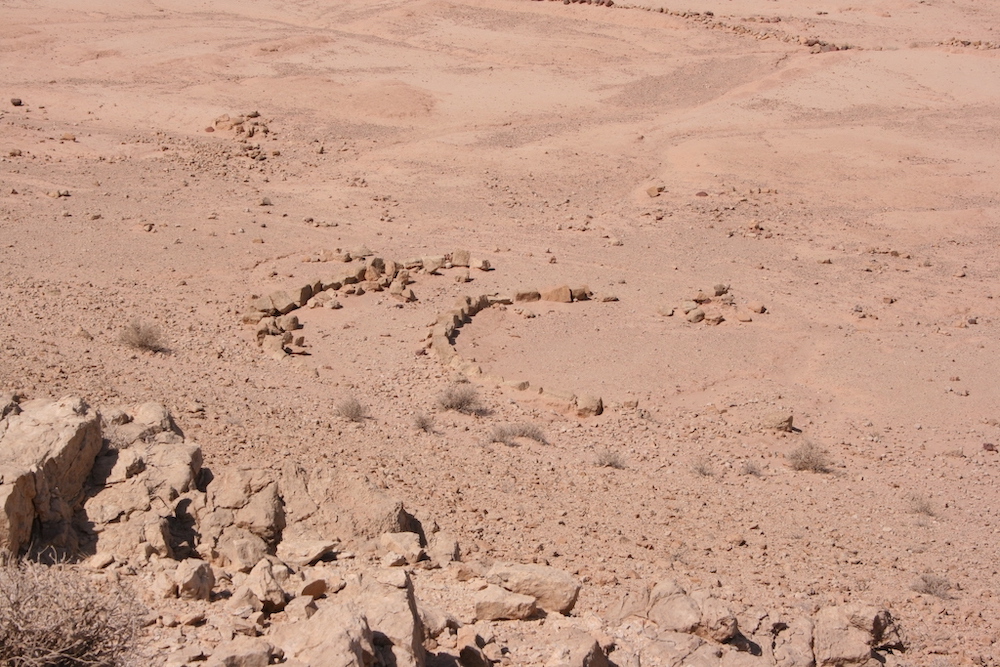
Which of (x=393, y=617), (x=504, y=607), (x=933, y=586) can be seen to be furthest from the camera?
(x=933, y=586)

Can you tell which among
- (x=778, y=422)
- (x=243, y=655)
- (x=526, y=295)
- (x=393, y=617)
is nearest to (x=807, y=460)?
(x=778, y=422)

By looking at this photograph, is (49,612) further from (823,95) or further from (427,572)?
(823,95)

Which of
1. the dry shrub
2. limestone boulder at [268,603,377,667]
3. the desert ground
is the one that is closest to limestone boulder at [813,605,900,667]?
the desert ground

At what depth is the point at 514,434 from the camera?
9922 mm

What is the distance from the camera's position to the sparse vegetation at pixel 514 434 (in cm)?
978

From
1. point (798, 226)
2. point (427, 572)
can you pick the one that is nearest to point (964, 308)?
point (798, 226)

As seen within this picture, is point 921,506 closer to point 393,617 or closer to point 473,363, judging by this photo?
point 473,363

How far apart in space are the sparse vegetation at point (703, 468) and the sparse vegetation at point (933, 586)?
232 centimetres

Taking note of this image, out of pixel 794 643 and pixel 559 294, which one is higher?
pixel 794 643

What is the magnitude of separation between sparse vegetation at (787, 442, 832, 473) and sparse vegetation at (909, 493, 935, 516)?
0.92 metres

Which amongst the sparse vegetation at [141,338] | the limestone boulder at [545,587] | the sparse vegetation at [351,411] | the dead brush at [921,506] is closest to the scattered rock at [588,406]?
the sparse vegetation at [351,411]

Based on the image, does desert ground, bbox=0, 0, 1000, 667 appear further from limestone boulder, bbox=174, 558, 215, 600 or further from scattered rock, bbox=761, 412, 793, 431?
limestone boulder, bbox=174, 558, 215, 600

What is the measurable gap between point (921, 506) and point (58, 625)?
295 inches

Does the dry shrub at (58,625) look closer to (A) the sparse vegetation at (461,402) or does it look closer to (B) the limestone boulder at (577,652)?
(B) the limestone boulder at (577,652)
